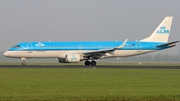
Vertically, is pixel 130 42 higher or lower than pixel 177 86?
higher

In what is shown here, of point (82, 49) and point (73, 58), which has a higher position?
point (82, 49)

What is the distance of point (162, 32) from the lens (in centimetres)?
5681

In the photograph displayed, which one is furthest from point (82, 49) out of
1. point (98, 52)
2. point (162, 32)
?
point (162, 32)

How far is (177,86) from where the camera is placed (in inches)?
895

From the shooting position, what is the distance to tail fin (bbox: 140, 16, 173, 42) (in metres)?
55.9

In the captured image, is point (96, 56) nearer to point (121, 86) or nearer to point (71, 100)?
point (121, 86)

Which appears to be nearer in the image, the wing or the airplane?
the wing

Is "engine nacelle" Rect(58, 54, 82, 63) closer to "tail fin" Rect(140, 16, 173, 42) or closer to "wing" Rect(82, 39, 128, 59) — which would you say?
"wing" Rect(82, 39, 128, 59)

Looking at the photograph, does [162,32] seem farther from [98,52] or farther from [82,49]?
[82,49]

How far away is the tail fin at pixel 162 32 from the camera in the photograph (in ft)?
183

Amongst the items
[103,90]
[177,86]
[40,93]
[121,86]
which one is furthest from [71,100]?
[177,86]

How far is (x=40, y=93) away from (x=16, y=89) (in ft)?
7.09

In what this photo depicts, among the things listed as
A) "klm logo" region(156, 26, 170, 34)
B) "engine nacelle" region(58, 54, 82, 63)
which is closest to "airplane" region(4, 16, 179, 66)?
"engine nacelle" region(58, 54, 82, 63)

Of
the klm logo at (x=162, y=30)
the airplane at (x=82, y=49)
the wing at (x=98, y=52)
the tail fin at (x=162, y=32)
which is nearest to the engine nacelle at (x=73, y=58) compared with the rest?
the airplane at (x=82, y=49)
